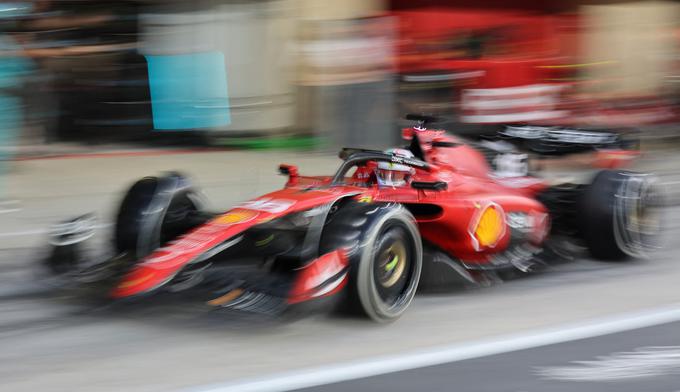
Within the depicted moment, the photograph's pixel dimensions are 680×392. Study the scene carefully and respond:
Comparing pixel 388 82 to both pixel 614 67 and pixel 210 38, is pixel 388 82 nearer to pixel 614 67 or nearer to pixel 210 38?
pixel 210 38

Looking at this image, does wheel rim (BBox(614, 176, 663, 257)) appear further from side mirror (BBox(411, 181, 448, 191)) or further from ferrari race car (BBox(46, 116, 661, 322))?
side mirror (BBox(411, 181, 448, 191))

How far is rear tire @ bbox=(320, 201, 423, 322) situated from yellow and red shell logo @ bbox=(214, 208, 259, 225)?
42cm

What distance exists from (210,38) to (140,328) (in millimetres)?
7277

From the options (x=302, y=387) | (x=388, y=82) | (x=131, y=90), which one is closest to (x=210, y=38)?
(x=131, y=90)

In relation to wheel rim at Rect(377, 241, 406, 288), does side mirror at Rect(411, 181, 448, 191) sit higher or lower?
higher

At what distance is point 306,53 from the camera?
39.7 ft

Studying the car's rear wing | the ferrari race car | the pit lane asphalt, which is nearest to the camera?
the pit lane asphalt

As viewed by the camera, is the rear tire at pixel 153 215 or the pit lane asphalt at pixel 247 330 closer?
the pit lane asphalt at pixel 247 330

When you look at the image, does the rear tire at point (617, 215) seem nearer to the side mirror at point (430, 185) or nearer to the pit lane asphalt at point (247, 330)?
the pit lane asphalt at point (247, 330)

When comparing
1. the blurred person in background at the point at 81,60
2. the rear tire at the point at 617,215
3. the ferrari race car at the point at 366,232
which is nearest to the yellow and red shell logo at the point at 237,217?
the ferrari race car at the point at 366,232

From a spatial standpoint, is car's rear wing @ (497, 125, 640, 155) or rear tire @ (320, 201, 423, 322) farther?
car's rear wing @ (497, 125, 640, 155)

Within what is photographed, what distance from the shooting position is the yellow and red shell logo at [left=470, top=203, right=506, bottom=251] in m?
6.01

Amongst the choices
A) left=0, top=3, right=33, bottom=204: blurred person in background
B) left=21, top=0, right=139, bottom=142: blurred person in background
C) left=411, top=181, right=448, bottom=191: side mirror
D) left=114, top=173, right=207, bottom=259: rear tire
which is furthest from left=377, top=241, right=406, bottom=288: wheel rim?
left=21, top=0, right=139, bottom=142: blurred person in background

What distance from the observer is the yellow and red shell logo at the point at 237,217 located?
5.38m
